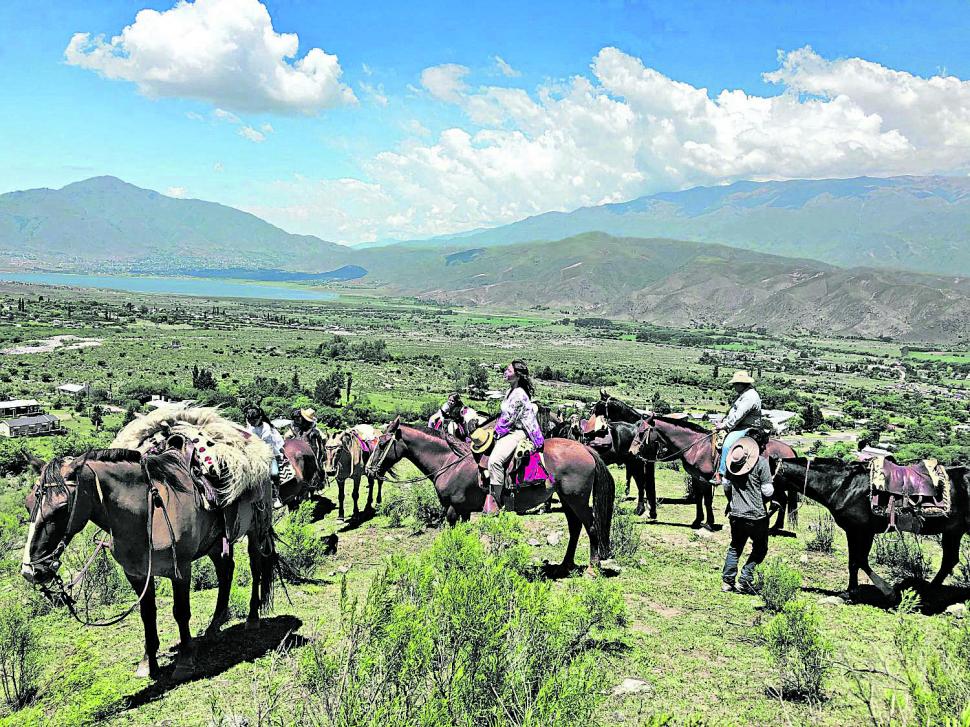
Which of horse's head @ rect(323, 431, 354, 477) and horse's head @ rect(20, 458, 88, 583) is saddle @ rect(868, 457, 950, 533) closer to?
horse's head @ rect(20, 458, 88, 583)

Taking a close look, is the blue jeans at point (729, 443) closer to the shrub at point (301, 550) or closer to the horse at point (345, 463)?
the shrub at point (301, 550)

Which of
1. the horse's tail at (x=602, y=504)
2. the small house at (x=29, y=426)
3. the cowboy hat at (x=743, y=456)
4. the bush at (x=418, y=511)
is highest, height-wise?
the cowboy hat at (x=743, y=456)

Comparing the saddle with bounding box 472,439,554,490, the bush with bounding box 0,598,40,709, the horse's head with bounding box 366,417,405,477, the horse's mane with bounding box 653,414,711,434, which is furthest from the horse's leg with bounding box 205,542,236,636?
the horse's mane with bounding box 653,414,711,434

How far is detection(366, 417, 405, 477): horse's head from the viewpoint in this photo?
10344 mm

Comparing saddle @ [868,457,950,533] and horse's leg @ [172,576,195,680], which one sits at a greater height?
saddle @ [868,457,950,533]

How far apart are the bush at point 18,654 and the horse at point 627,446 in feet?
32.9

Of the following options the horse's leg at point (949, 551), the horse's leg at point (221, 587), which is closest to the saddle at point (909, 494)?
the horse's leg at point (949, 551)

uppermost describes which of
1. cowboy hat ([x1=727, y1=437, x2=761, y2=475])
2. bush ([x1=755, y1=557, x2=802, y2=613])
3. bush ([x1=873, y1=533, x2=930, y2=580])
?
cowboy hat ([x1=727, y1=437, x2=761, y2=475])

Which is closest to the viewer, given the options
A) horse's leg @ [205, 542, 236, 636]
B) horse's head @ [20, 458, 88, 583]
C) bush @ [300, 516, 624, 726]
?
bush @ [300, 516, 624, 726]

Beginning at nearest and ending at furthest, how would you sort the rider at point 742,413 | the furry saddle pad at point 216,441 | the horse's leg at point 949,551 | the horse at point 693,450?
the furry saddle pad at point 216,441 < the horse's leg at point 949,551 < the rider at point 742,413 < the horse at point 693,450

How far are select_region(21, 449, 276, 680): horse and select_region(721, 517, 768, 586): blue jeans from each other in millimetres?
6208

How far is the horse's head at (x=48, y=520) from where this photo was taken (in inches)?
189

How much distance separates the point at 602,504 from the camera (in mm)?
8656

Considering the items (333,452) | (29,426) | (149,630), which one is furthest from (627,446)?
(29,426)
